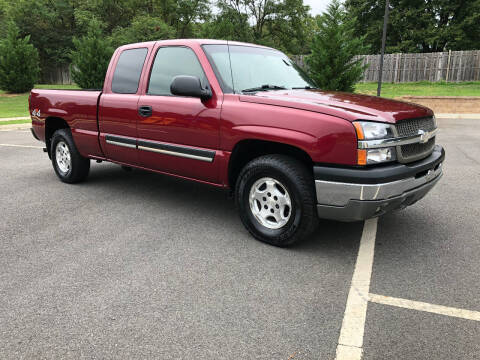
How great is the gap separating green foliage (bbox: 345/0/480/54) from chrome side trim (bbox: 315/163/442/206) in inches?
1403

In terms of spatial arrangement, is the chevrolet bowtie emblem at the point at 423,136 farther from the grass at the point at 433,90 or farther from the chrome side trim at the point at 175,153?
the grass at the point at 433,90

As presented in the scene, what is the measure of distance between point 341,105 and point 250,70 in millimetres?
1252

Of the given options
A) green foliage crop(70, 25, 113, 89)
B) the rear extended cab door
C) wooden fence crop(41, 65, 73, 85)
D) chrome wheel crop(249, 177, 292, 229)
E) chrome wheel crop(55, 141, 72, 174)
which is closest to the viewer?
chrome wheel crop(249, 177, 292, 229)

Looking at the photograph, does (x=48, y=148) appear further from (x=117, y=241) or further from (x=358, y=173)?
(x=358, y=173)

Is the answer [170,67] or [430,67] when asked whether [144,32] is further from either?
[170,67]

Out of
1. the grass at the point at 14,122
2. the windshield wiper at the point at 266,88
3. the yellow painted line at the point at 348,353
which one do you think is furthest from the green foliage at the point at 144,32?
the yellow painted line at the point at 348,353

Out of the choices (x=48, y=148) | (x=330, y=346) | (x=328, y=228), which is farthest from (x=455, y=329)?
(x=48, y=148)

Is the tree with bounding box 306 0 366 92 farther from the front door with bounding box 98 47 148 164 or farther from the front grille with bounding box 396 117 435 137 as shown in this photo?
the front grille with bounding box 396 117 435 137

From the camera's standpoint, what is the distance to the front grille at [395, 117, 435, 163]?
3.34 m

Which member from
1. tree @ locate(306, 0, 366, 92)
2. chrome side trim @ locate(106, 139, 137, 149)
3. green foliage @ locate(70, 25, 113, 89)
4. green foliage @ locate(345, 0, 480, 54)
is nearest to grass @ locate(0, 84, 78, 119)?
green foliage @ locate(70, 25, 113, 89)

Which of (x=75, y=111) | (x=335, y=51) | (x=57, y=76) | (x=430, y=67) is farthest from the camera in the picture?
(x=57, y=76)

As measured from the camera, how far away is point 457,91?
20.8 metres

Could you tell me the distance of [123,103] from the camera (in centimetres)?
482

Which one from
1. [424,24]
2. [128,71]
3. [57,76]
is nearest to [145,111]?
[128,71]
